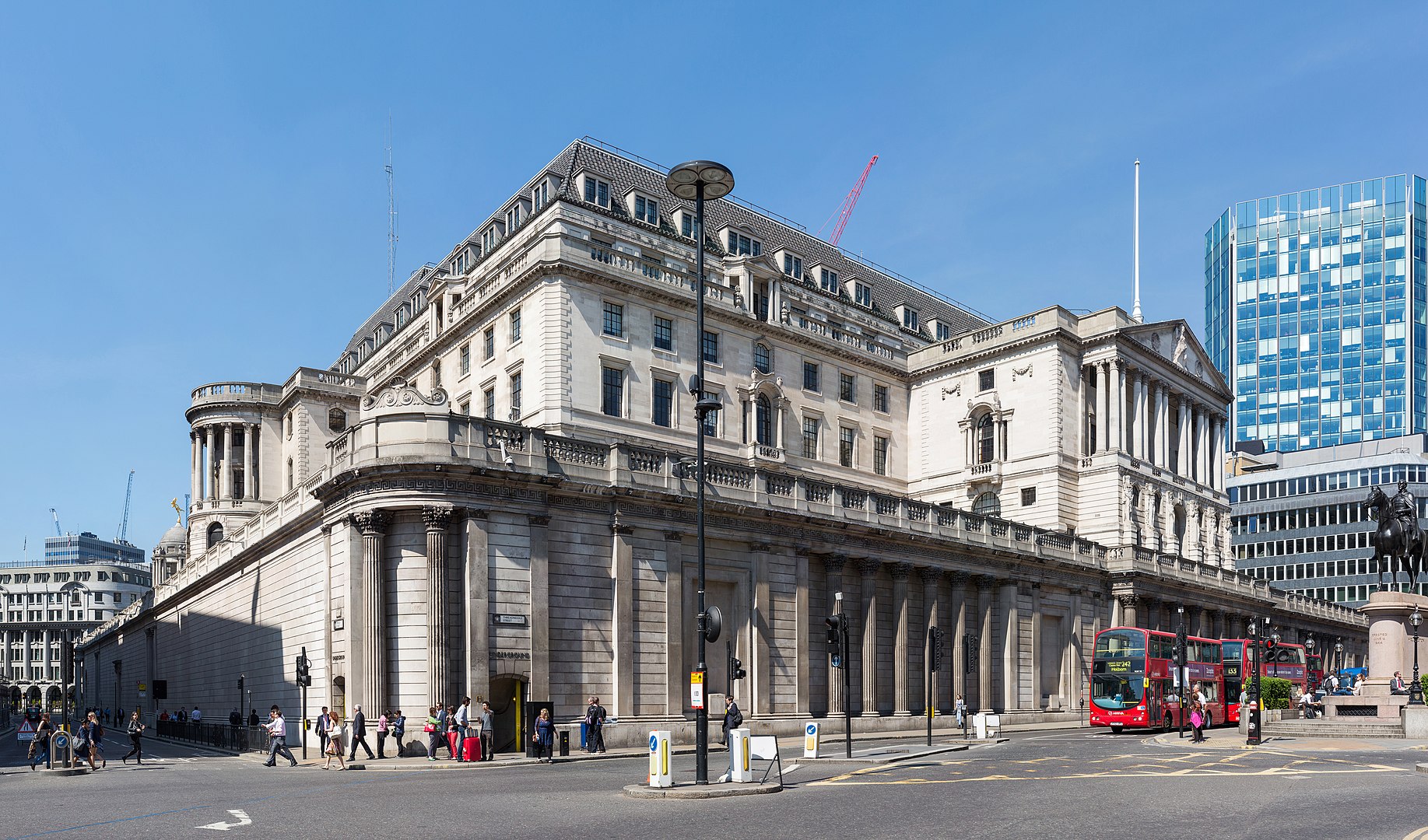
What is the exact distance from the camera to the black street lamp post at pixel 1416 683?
Result: 44.0 m

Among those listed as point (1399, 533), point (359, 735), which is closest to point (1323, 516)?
point (1399, 533)

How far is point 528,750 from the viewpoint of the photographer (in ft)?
118

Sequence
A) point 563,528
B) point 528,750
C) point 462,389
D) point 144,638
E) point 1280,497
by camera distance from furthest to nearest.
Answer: point 1280,497, point 144,638, point 462,389, point 563,528, point 528,750

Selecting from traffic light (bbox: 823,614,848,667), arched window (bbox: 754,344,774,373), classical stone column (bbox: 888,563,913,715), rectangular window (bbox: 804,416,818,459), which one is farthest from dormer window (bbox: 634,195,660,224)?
traffic light (bbox: 823,614,848,667)

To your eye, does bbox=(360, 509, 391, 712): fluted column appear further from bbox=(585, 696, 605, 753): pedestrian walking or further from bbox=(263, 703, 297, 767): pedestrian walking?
bbox=(585, 696, 605, 753): pedestrian walking

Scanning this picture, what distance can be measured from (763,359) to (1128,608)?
24.6 metres

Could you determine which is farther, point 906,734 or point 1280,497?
point 1280,497

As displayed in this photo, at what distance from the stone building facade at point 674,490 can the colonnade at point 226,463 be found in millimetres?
358

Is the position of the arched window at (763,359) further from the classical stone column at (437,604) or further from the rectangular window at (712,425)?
the classical stone column at (437,604)

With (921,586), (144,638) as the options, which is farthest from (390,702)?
(144,638)

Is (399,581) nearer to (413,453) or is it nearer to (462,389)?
(413,453)

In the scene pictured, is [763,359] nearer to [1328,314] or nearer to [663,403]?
[663,403]

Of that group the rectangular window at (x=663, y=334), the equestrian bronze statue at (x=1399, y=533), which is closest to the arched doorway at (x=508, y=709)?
the rectangular window at (x=663, y=334)

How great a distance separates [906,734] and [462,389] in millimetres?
28991
